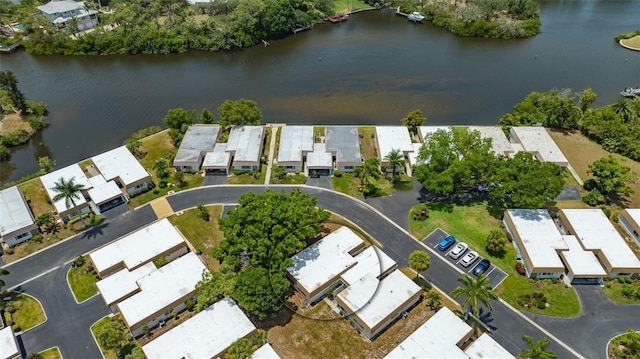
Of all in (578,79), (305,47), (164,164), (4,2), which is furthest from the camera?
(4,2)

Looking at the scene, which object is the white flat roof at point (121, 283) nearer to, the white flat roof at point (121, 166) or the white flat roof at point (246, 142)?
the white flat roof at point (121, 166)

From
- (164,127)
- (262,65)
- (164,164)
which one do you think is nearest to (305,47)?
(262,65)

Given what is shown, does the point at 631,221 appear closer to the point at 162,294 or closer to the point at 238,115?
the point at 162,294

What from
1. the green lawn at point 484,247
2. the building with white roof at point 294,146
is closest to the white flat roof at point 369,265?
the green lawn at point 484,247

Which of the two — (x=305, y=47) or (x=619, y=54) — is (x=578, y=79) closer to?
(x=619, y=54)

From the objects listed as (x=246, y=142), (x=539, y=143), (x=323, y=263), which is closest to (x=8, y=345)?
(x=323, y=263)

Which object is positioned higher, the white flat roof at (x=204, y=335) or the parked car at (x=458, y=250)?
the white flat roof at (x=204, y=335)
